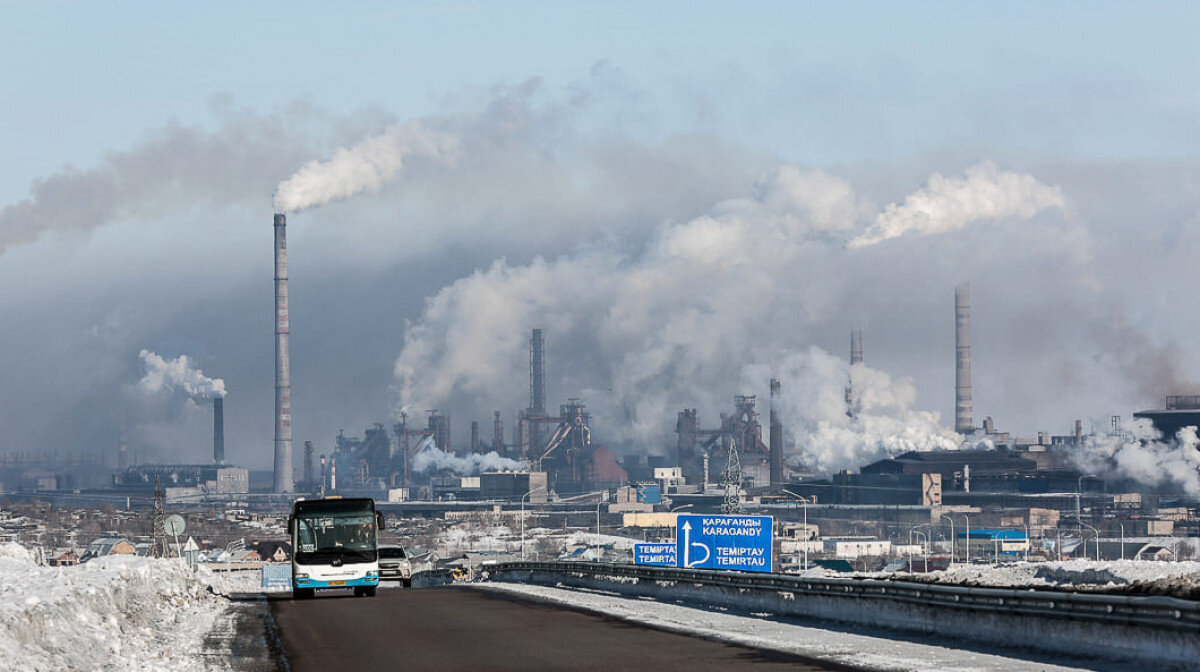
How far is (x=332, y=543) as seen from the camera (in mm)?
49656

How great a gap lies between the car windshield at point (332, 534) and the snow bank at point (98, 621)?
18.1 ft

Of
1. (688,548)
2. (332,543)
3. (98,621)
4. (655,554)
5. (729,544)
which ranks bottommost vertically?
(655,554)

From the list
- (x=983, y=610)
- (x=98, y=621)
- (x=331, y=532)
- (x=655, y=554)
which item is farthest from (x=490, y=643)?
(x=655, y=554)

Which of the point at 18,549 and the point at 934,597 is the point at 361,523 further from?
the point at 934,597

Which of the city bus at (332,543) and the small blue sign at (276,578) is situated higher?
the city bus at (332,543)

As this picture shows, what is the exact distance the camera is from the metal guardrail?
958 inches

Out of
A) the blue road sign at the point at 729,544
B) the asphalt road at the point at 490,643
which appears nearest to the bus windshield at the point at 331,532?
the asphalt road at the point at 490,643

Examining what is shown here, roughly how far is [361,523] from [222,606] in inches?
214

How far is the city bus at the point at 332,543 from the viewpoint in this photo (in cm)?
4931

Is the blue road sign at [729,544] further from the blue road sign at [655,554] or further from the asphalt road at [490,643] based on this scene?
the blue road sign at [655,554]

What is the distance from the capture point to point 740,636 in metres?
31.9

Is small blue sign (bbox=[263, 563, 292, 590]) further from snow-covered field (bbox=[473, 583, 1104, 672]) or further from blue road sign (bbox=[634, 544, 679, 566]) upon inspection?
snow-covered field (bbox=[473, 583, 1104, 672])

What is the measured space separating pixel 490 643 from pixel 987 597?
1051cm

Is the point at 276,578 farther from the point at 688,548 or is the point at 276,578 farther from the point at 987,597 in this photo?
the point at 987,597
